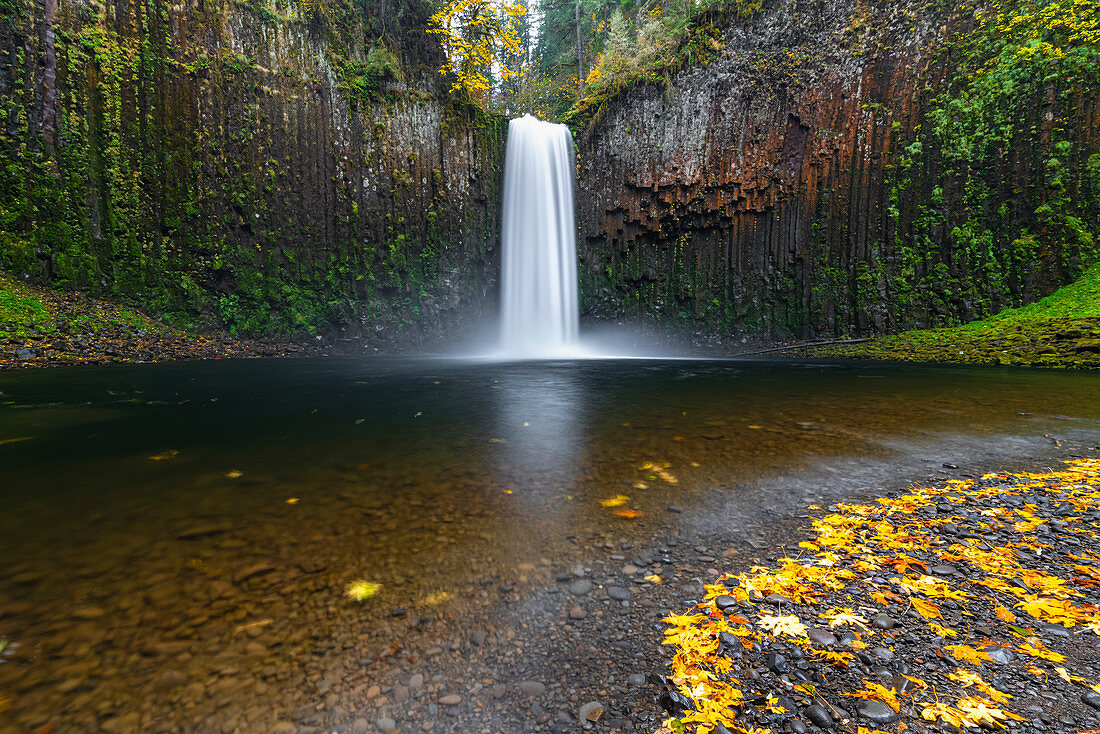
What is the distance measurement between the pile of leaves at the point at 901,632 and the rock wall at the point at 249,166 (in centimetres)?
1650

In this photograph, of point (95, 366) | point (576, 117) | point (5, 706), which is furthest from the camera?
point (576, 117)

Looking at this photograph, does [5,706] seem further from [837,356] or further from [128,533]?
[837,356]

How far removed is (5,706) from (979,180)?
18.1 metres

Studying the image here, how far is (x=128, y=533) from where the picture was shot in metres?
2.21

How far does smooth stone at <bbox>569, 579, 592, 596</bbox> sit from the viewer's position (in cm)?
177

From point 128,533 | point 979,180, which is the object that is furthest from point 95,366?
point 979,180

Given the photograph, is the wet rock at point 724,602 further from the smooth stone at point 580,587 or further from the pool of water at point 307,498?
the pool of water at point 307,498

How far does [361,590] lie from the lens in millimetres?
1770

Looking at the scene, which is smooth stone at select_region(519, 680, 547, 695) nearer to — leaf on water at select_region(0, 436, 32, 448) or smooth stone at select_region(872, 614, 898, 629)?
smooth stone at select_region(872, 614, 898, 629)

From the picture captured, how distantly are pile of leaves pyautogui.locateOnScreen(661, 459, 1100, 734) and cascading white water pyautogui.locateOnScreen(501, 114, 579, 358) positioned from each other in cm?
1648

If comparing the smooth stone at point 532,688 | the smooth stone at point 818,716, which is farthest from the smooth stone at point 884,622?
the smooth stone at point 532,688

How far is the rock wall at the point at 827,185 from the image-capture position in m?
11.6

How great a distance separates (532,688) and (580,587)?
544mm

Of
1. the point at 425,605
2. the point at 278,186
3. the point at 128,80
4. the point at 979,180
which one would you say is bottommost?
the point at 425,605
